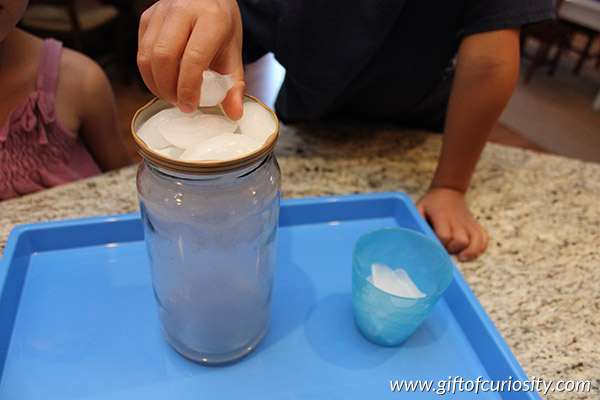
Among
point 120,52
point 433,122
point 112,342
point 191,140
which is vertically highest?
point 191,140

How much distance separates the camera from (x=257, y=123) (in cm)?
Result: 41

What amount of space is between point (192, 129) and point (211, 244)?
0.11 meters

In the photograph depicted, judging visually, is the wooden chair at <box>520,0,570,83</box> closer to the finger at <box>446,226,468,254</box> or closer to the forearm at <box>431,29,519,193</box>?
the forearm at <box>431,29,519,193</box>

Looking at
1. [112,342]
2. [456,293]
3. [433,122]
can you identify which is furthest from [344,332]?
[433,122]

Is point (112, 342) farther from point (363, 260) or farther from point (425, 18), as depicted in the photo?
point (425, 18)

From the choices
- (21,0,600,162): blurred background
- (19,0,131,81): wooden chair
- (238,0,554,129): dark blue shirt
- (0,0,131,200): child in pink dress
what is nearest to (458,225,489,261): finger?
(238,0,554,129): dark blue shirt

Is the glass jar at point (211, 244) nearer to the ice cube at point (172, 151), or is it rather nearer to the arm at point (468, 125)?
the ice cube at point (172, 151)

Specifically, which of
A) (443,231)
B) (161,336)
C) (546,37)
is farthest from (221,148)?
(546,37)

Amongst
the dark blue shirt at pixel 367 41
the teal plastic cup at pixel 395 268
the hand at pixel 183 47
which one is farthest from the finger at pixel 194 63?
the dark blue shirt at pixel 367 41

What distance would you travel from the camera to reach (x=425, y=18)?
0.75 m

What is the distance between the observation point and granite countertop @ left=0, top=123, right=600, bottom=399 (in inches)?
21.5

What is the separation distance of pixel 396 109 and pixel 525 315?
503 mm

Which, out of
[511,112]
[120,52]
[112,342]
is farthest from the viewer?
[511,112]

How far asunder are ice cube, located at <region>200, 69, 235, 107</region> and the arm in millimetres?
423
